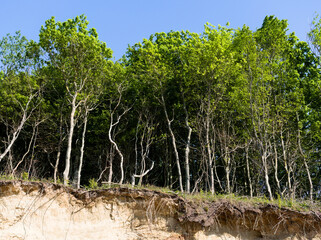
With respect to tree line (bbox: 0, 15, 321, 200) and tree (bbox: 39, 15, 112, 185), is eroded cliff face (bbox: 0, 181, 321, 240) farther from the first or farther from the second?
tree (bbox: 39, 15, 112, 185)

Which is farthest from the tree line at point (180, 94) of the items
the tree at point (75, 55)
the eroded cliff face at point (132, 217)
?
the eroded cliff face at point (132, 217)

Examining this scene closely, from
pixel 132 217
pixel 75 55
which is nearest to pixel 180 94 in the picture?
pixel 75 55

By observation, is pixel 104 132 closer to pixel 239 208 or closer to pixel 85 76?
pixel 85 76

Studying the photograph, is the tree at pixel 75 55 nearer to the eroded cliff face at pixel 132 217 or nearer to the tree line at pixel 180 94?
the tree line at pixel 180 94

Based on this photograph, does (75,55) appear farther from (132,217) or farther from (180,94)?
(132,217)

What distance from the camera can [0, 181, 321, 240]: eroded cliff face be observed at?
515 inches

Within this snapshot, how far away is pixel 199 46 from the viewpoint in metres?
21.1

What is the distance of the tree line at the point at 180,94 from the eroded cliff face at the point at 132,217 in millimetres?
4983

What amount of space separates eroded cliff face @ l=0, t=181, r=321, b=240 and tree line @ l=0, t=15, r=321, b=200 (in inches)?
196

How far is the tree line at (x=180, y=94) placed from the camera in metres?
20.2

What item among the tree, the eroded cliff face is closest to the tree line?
the tree

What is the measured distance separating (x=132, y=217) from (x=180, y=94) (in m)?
10.8

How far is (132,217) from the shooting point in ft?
45.8

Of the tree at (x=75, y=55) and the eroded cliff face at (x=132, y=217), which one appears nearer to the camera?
the eroded cliff face at (x=132, y=217)
